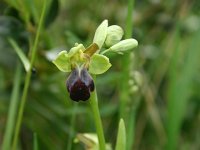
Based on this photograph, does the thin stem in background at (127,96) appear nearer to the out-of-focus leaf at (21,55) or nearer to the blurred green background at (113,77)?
the blurred green background at (113,77)

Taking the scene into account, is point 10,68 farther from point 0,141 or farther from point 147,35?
point 147,35

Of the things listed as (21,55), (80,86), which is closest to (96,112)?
(80,86)

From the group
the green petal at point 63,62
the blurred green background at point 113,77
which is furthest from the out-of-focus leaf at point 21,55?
the green petal at point 63,62

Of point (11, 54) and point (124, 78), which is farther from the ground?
point (11, 54)

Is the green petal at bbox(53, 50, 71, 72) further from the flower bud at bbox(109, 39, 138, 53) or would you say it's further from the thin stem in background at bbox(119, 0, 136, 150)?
the thin stem in background at bbox(119, 0, 136, 150)

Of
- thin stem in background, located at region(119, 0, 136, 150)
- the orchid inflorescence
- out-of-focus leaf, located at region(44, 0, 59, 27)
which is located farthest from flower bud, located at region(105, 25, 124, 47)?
out-of-focus leaf, located at region(44, 0, 59, 27)

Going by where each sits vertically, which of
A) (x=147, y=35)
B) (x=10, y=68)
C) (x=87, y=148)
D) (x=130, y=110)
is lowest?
(x=87, y=148)

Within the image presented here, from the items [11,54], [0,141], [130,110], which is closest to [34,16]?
[11,54]

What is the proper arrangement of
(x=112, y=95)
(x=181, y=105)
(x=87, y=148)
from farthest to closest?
(x=112, y=95), (x=181, y=105), (x=87, y=148)

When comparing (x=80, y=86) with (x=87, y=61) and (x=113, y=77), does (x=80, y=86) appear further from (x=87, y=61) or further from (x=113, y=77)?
(x=113, y=77)
